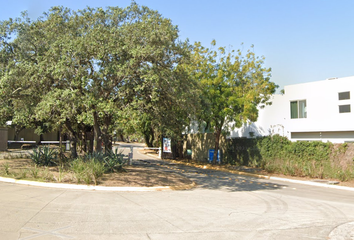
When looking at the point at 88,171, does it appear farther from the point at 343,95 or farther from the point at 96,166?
the point at 343,95

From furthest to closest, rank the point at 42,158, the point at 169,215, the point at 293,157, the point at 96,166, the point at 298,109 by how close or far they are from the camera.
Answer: the point at 298,109
the point at 293,157
the point at 42,158
the point at 96,166
the point at 169,215

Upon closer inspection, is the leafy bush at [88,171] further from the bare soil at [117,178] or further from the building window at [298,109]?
the building window at [298,109]

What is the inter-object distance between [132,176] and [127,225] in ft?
24.0

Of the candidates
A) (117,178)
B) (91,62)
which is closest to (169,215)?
(117,178)

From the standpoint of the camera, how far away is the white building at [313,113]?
1044 inches

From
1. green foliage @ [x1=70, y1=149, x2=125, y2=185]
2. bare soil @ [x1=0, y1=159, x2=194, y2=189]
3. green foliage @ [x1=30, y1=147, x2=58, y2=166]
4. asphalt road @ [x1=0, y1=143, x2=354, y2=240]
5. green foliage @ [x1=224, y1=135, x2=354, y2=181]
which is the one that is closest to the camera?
asphalt road @ [x1=0, y1=143, x2=354, y2=240]

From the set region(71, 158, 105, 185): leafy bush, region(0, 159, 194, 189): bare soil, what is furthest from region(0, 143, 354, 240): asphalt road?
region(71, 158, 105, 185): leafy bush

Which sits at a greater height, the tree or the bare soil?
the tree

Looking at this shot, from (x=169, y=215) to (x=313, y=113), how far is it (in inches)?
909

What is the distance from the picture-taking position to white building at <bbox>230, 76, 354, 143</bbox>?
87.0 feet

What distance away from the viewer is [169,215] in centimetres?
870

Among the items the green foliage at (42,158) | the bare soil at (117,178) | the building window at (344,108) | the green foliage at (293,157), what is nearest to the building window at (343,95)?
the building window at (344,108)

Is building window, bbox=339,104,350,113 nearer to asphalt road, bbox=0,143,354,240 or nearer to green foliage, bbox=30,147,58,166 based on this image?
asphalt road, bbox=0,143,354,240

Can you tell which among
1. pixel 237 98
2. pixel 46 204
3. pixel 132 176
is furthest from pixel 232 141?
pixel 46 204
